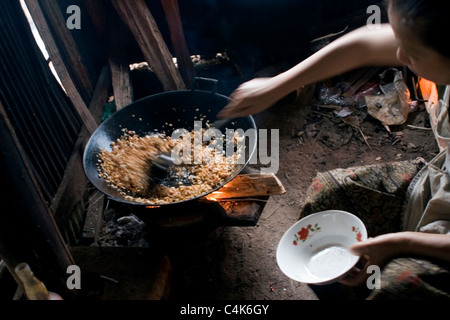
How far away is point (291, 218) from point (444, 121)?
1763 millimetres

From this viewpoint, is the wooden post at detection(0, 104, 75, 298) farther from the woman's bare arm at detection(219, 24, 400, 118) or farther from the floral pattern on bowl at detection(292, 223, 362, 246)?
the floral pattern on bowl at detection(292, 223, 362, 246)

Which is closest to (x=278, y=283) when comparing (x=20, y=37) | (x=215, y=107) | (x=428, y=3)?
(x=215, y=107)

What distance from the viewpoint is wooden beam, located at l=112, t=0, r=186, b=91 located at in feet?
11.5

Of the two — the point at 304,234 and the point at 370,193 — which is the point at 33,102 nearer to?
the point at 304,234

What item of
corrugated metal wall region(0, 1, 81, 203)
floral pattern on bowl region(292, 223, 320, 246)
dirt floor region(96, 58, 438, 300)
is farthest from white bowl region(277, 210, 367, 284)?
corrugated metal wall region(0, 1, 81, 203)

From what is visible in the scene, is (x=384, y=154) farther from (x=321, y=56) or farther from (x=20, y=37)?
(x=20, y=37)

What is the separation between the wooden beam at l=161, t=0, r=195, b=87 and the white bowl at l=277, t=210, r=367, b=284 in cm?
262

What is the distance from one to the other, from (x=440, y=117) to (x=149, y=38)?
9.27 ft

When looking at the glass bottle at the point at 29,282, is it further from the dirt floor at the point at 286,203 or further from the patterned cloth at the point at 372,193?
the patterned cloth at the point at 372,193

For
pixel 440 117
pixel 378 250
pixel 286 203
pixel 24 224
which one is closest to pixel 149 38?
pixel 286 203

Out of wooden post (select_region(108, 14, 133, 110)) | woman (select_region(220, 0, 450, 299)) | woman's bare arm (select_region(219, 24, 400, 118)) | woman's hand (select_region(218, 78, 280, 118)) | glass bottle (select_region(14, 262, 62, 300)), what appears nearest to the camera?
woman (select_region(220, 0, 450, 299))

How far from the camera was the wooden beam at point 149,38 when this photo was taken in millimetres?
3512

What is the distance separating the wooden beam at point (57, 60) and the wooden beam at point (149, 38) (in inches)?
27.6

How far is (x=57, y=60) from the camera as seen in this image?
326 centimetres
